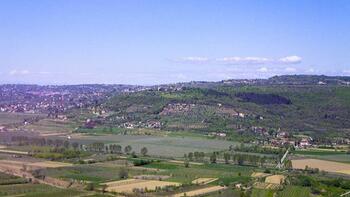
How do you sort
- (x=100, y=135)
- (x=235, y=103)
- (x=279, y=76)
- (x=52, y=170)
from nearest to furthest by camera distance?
(x=52, y=170), (x=100, y=135), (x=235, y=103), (x=279, y=76)

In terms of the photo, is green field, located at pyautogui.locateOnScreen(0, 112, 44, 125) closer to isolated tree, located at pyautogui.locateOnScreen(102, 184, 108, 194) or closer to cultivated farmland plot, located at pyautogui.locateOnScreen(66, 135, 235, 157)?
cultivated farmland plot, located at pyautogui.locateOnScreen(66, 135, 235, 157)

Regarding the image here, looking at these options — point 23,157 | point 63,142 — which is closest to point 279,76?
point 63,142

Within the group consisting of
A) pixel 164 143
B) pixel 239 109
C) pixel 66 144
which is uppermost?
pixel 239 109

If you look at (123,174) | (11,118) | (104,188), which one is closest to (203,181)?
(123,174)

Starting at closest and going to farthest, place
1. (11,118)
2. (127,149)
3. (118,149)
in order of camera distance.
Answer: (127,149)
(118,149)
(11,118)

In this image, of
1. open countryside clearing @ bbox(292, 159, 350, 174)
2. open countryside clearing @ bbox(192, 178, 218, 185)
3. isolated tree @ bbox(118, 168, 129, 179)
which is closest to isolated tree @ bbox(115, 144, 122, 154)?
isolated tree @ bbox(118, 168, 129, 179)

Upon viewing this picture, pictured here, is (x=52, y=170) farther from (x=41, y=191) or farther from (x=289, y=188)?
(x=289, y=188)

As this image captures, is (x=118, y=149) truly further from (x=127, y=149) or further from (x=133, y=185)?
(x=133, y=185)

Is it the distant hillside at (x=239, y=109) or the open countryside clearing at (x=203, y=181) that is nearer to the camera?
the open countryside clearing at (x=203, y=181)

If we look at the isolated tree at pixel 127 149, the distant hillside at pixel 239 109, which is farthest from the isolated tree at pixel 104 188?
the distant hillside at pixel 239 109

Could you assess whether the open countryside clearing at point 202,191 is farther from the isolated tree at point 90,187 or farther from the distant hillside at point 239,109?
the distant hillside at point 239,109

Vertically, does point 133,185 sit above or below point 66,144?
below
